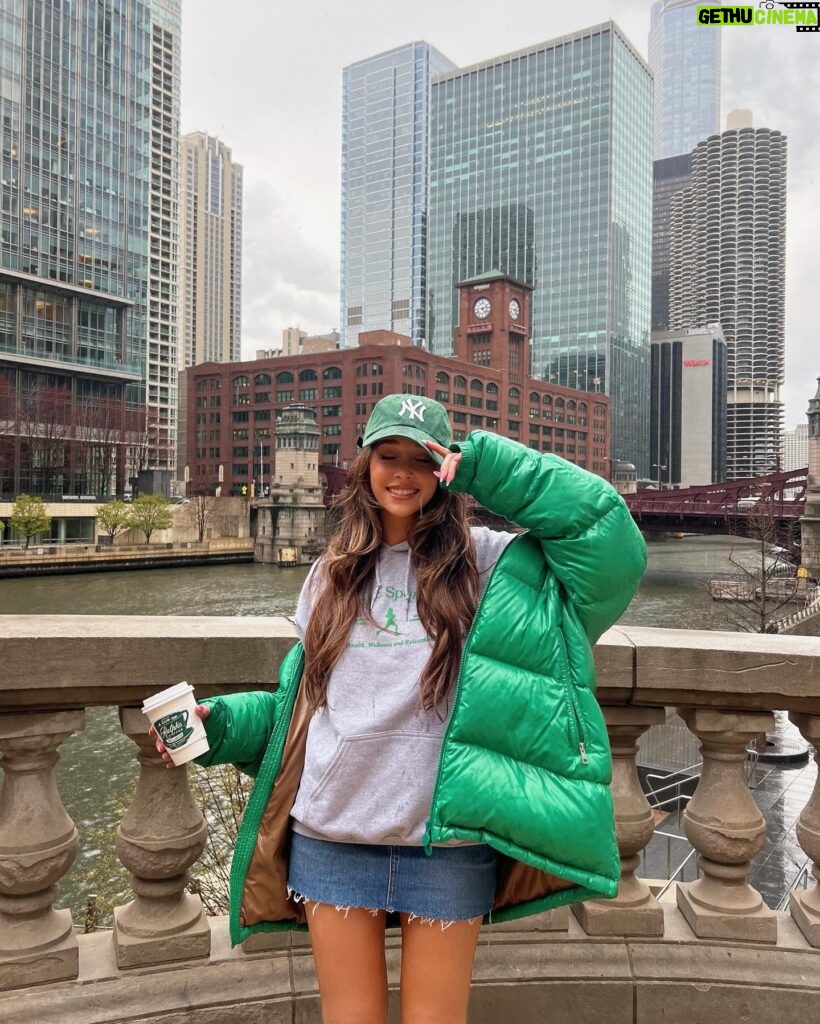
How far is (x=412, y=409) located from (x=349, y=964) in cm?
Answer: 151

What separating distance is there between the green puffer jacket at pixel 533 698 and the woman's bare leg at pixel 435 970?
0.72ft

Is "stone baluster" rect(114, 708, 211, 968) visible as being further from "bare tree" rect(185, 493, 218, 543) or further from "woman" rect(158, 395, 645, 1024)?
"bare tree" rect(185, 493, 218, 543)

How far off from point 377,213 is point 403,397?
185617 millimetres

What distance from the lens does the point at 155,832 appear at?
99.4 inches

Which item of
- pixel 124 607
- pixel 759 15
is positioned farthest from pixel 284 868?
pixel 124 607

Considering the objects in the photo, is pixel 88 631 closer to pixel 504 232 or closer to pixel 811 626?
pixel 811 626

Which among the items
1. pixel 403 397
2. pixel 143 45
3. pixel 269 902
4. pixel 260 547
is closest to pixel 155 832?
pixel 269 902

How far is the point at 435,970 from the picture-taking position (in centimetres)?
209

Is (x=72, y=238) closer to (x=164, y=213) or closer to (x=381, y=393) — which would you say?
(x=381, y=393)

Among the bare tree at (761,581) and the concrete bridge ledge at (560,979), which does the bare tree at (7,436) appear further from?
the concrete bridge ledge at (560,979)

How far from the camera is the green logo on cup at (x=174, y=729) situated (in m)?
2.09

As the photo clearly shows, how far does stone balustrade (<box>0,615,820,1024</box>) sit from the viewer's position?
2426 mm

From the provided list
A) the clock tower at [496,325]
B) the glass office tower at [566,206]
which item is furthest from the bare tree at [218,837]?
the glass office tower at [566,206]

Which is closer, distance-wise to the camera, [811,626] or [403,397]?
[403,397]
